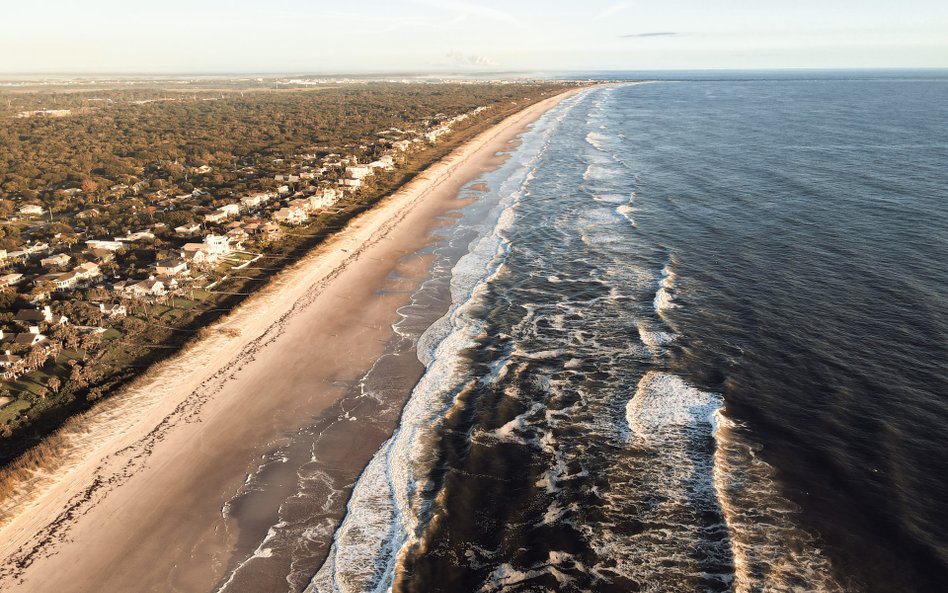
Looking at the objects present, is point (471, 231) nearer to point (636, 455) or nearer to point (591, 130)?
point (636, 455)

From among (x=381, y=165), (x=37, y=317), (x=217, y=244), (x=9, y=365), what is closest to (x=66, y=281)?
(x=37, y=317)

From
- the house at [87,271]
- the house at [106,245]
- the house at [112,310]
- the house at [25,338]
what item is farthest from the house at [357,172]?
the house at [25,338]

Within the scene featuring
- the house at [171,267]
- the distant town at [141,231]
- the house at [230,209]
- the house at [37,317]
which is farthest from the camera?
the house at [230,209]

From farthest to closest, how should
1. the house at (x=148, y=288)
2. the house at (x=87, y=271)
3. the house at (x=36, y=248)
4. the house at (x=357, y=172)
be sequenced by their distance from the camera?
the house at (x=357, y=172)
the house at (x=36, y=248)
the house at (x=87, y=271)
the house at (x=148, y=288)

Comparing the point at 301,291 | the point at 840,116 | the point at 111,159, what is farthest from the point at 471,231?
the point at 840,116

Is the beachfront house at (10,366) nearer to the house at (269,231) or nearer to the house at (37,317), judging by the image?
the house at (37,317)
